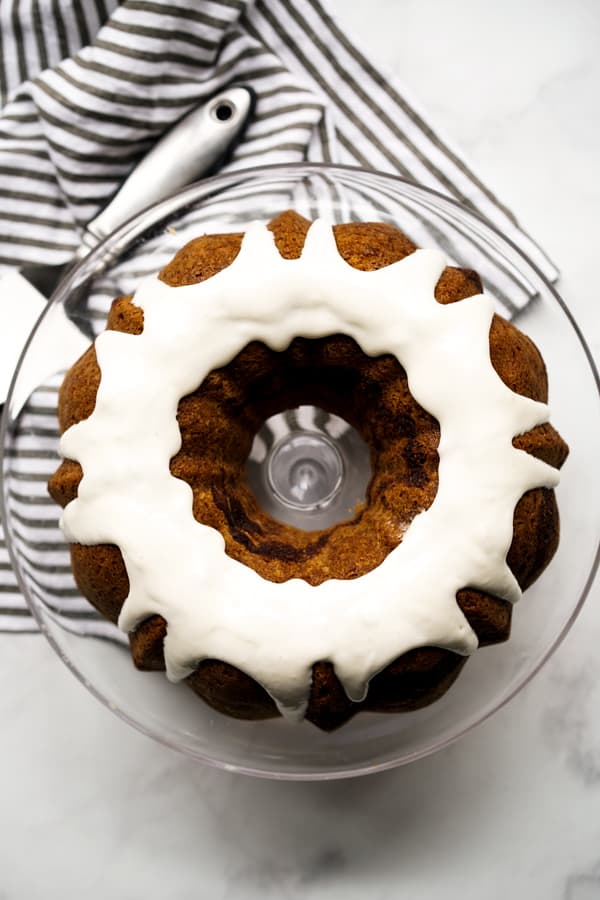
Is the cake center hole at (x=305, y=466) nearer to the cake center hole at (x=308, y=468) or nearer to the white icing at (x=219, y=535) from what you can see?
the cake center hole at (x=308, y=468)

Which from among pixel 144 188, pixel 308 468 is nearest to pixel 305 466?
pixel 308 468

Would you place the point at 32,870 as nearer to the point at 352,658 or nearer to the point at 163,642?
the point at 163,642

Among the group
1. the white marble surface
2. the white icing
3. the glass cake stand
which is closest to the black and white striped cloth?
the glass cake stand

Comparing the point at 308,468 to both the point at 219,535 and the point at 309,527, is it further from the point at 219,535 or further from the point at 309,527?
the point at 219,535

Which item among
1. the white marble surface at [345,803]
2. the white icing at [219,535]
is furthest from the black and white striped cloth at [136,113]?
the white icing at [219,535]

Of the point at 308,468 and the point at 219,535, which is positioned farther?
the point at 308,468

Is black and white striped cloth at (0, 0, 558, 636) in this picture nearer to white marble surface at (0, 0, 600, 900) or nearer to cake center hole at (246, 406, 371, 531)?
white marble surface at (0, 0, 600, 900)
